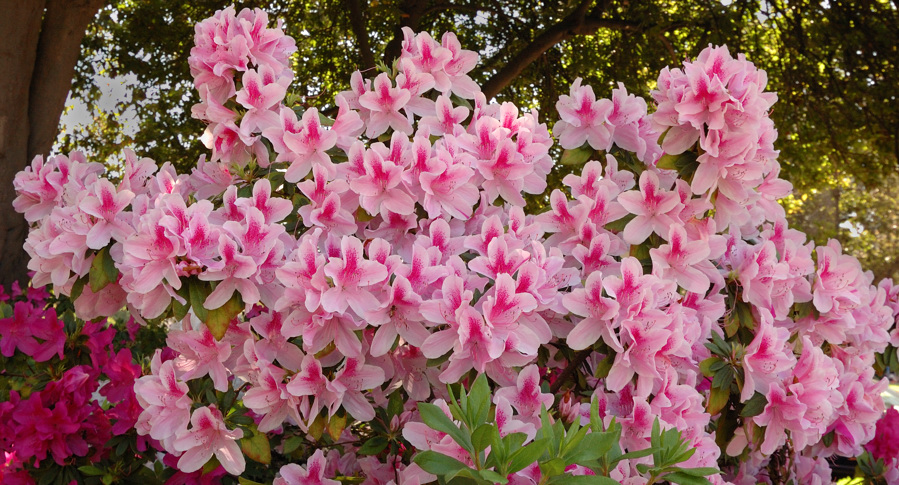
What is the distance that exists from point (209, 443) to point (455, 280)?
2.25ft

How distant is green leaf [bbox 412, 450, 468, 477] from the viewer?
3.61 feet

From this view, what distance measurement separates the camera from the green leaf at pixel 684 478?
121 centimetres

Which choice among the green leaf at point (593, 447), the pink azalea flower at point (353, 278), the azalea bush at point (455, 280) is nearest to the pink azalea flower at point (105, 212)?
the azalea bush at point (455, 280)

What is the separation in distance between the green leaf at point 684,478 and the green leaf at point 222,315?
869 millimetres

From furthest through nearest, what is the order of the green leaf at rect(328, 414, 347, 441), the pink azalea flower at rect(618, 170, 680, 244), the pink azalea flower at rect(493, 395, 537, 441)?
the pink azalea flower at rect(618, 170, 680, 244) → the green leaf at rect(328, 414, 347, 441) → the pink azalea flower at rect(493, 395, 537, 441)

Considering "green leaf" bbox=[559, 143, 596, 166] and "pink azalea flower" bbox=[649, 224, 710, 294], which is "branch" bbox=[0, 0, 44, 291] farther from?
"pink azalea flower" bbox=[649, 224, 710, 294]

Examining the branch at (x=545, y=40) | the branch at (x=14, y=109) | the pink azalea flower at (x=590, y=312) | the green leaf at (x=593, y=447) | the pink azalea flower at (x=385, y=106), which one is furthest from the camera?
the branch at (x=545, y=40)

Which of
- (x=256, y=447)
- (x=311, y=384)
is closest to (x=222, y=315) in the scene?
(x=311, y=384)

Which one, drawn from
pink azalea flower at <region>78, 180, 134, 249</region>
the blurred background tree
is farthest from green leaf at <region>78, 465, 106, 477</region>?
the blurred background tree

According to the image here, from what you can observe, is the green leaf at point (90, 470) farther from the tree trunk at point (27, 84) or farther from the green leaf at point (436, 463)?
the tree trunk at point (27, 84)

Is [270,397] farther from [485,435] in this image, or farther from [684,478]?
[684,478]

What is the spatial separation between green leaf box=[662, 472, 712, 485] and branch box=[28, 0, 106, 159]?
4.62 m

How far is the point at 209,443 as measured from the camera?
5.43ft

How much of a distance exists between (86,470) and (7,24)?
3.37 m
